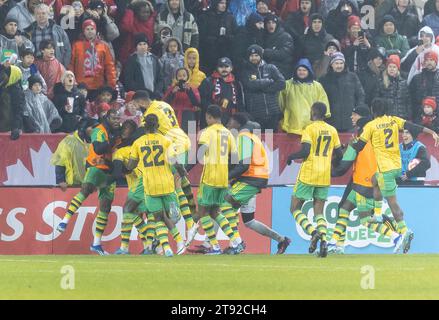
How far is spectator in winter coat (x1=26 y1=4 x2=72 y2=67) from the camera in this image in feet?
75.9

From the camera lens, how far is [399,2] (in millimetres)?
25172

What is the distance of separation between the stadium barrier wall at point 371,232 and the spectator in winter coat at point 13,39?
4464 millimetres

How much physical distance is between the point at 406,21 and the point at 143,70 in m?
4.89

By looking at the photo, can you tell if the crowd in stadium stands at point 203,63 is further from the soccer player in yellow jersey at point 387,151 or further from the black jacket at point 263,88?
the soccer player in yellow jersey at point 387,151

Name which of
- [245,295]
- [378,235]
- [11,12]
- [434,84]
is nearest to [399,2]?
[434,84]

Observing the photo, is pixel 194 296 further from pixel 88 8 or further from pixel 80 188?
pixel 88 8

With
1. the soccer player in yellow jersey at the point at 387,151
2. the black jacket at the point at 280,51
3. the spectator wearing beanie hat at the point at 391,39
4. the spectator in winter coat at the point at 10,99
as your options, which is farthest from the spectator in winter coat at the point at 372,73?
the spectator in winter coat at the point at 10,99

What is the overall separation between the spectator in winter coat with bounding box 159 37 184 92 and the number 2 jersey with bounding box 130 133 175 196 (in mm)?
3533

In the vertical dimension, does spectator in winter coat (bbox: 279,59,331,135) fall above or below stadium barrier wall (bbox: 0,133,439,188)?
above

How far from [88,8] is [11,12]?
47.8 inches

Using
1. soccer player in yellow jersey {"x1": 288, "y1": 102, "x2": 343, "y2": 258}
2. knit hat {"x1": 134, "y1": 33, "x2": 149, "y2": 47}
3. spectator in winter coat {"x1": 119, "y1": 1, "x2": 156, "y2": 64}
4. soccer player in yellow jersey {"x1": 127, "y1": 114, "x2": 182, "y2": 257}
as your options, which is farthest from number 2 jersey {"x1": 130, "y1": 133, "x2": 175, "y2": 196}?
spectator in winter coat {"x1": 119, "y1": 1, "x2": 156, "y2": 64}

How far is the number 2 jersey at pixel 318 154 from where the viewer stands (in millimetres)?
20406

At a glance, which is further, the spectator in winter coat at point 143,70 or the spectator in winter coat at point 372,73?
the spectator in winter coat at point 372,73

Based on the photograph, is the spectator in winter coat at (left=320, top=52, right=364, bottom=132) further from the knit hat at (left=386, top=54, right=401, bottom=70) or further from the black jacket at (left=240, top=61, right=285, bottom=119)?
the knit hat at (left=386, top=54, right=401, bottom=70)
